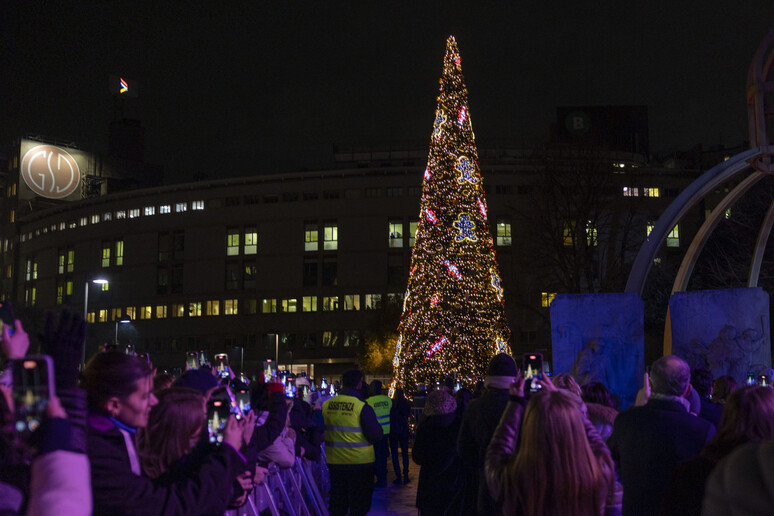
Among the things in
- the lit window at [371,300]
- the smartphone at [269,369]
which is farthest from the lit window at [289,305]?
the smartphone at [269,369]

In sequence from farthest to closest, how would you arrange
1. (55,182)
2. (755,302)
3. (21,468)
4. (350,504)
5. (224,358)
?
(55,182) → (755,302) → (350,504) → (224,358) → (21,468)

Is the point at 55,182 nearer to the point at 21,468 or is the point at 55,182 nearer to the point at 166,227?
the point at 166,227

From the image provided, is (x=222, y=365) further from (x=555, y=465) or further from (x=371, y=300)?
(x=371, y=300)

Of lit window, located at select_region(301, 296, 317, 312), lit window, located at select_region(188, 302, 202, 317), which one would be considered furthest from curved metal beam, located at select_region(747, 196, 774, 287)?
lit window, located at select_region(188, 302, 202, 317)

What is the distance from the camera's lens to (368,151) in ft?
266

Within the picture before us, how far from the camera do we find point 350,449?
10141mm

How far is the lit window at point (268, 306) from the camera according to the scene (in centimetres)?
7769

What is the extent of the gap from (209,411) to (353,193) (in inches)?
2850

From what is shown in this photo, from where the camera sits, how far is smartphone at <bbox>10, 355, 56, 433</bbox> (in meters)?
2.42

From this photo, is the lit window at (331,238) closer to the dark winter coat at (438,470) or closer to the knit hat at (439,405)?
the knit hat at (439,405)

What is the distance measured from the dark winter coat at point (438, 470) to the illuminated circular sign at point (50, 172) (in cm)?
9016

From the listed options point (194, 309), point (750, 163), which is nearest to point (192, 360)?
point (750, 163)

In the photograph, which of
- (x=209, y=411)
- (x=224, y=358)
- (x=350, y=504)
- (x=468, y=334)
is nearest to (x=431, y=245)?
(x=468, y=334)

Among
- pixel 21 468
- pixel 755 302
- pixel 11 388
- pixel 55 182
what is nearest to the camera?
pixel 11 388
